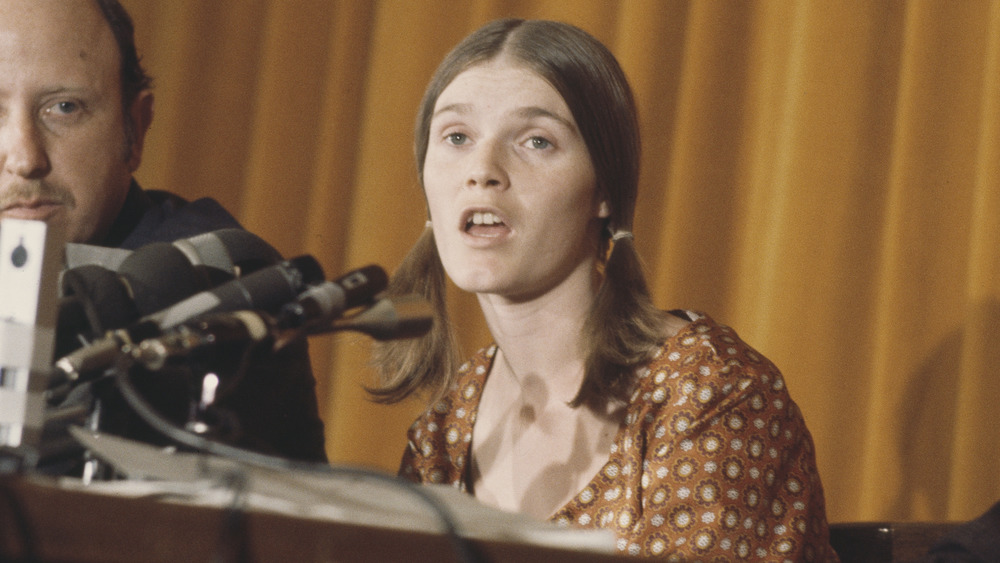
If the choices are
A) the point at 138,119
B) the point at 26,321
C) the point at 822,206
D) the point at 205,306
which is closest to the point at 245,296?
the point at 205,306

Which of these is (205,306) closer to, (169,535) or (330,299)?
(330,299)

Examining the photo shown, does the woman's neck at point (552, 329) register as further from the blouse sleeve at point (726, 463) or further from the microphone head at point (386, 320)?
the microphone head at point (386, 320)

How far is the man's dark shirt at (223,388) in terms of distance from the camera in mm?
771

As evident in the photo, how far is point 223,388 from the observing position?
69 cm

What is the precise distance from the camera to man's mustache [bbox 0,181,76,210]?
1.24 metres

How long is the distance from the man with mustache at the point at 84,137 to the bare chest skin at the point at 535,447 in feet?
0.93

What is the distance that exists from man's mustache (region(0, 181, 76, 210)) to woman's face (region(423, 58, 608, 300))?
0.45 m

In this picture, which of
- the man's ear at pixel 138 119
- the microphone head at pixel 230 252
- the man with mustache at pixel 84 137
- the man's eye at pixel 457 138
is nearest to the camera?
the microphone head at pixel 230 252

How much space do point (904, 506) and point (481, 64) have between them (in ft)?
3.62

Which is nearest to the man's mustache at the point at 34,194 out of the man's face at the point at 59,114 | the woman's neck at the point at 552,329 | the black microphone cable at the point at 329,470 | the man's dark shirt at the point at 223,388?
the man's face at the point at 59,114

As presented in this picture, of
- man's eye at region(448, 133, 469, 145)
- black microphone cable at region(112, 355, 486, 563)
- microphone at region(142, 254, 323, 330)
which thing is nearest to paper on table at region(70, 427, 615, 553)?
black microphone cable at region(112, 355, 486, 563)

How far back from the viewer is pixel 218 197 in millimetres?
2615

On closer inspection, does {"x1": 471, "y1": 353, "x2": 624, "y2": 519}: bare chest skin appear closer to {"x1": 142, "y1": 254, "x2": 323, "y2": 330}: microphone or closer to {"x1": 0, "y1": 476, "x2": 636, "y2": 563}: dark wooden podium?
{"x1": 142, "y1": 254, "x2": 323, "y2": 330}: microphone

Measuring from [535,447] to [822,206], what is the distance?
837 millimetres
